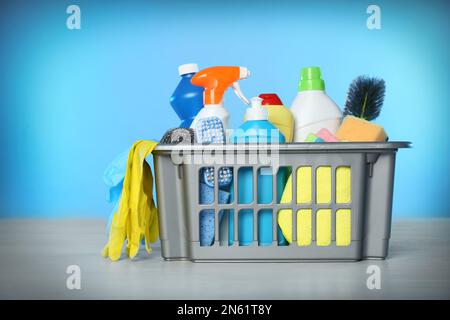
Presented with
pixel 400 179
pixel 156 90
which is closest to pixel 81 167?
pixel 156 90

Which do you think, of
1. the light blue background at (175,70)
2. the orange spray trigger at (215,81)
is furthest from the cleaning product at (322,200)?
the light blue background at (175,70)

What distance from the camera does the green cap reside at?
1.35 m

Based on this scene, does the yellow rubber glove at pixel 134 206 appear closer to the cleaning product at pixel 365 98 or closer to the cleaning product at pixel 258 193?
the cleaning product at pixel 258 193

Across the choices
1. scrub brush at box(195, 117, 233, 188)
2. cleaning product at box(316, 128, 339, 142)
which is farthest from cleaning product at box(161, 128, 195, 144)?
cleaning product at box(316, 128, 339, 142)

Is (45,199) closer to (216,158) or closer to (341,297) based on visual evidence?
(216,158)

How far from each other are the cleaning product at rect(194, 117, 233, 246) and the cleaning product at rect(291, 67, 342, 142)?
0.59 feet

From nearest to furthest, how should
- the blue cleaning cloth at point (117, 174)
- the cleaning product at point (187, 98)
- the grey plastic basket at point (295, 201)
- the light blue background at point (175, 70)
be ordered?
the grey plastic basket at point (295, 201), the blue cleaning cloth at point (117, 174), the cleaning product at point (187, 98), the light blue background at point (175, 70)

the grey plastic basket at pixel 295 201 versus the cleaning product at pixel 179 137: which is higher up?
the cleaning product at pixel 179 137

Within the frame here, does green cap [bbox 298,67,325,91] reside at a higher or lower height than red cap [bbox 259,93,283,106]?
higher

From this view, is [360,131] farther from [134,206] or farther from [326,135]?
[134,206]

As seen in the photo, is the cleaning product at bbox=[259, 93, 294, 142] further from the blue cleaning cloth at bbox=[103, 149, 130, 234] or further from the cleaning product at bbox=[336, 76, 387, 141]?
the blue cleaning cloth at bbox=[103, 149, 130, 234]

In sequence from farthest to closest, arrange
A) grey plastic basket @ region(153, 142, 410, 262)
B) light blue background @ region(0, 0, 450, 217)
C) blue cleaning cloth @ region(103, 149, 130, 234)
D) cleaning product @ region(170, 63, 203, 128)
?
light blue background @ region(0, 0, 450, 217)
cleaning product @ region(170, 63, 203, 128)
blue cleaning cloth @ region(103, 149, 130, 234)
grey plastic basket @ region(153, 142, 410, 262)

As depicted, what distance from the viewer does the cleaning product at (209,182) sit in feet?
4.06
